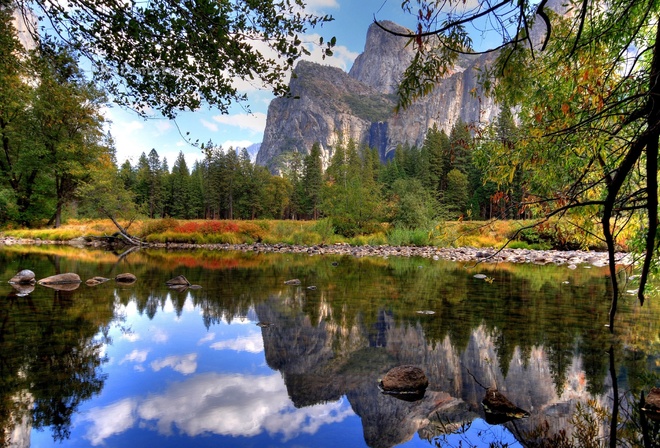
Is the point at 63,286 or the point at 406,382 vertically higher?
the point at 406,382

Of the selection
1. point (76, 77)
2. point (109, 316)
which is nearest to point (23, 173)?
point (109, 316)

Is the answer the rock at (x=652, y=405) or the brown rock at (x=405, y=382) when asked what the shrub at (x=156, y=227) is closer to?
the brown rock at (x=405, y=382)

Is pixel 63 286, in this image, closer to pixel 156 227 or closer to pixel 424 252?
pixel 424 252

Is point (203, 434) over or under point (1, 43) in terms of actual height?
under

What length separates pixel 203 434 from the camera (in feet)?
12.8

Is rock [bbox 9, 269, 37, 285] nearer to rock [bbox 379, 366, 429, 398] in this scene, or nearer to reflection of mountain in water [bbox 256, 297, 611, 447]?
reflection of mountain in water [bbox 256, 297, 611, 447]

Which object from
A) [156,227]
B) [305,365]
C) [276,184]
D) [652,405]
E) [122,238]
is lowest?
[305,365]

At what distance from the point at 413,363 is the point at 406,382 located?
3.16 feet

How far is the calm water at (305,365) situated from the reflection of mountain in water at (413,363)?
0.03 m

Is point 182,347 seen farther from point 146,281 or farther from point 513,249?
point 513,249

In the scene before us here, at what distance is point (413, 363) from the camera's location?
18.7 ft

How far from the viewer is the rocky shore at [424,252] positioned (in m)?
21.9

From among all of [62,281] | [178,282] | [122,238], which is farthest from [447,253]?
[122,238]

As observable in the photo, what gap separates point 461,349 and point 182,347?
475 cm
